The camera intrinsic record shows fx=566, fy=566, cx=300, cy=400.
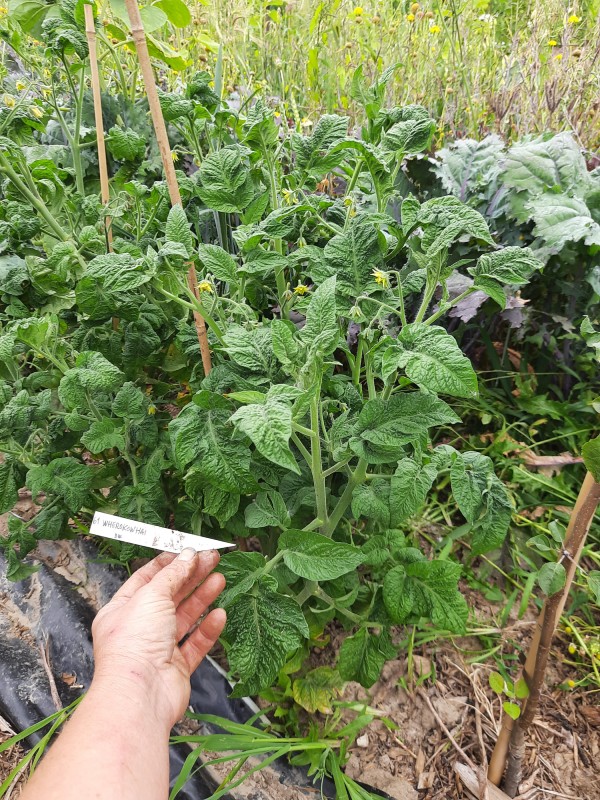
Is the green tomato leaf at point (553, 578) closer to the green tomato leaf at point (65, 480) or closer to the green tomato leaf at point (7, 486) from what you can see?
the green tomato leaf at point (65, 480)

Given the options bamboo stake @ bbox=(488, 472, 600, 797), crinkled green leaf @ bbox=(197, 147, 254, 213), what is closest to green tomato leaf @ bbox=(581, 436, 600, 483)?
bamboo stake @ bbox=(488, 472, 600, 797)

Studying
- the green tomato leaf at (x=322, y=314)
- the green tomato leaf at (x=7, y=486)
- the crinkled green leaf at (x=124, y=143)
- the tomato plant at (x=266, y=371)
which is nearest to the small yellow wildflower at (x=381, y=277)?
the tomato plant at (x=266, y=371)

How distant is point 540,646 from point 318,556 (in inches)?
19.3

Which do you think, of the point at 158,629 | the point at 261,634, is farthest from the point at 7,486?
the point at 261,634

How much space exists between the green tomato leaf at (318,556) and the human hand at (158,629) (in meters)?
0.17

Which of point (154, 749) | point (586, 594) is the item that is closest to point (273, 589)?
point (154, 749)

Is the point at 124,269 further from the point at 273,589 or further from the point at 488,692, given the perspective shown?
the point at 488,692

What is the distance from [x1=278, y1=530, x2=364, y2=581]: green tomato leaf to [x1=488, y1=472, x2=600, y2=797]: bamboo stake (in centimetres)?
37

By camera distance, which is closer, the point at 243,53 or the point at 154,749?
the point at 154,749

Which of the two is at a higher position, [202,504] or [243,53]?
[243,53]

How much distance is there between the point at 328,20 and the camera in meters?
3.32

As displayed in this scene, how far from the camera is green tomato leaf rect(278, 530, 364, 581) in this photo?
0.93 meters

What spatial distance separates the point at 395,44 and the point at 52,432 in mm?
3069

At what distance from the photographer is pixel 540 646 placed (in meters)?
A: 1.09
